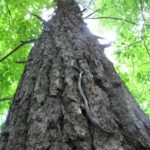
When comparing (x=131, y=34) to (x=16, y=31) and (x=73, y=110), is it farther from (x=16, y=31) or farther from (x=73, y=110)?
(x=73, y=110)

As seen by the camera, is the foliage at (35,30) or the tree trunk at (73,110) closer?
the tree trunk at (73,110)

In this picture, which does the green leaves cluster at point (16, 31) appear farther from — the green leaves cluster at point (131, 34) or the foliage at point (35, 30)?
the green leaves cluster at point (131, 34)

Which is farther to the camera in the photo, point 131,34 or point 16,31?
point 131,34

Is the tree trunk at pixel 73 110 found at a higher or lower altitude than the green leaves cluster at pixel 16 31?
lower

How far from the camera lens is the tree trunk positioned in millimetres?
1317

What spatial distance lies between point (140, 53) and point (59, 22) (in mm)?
3246

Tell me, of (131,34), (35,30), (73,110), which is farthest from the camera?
(131,34)

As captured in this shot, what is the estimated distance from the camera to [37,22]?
5547mm

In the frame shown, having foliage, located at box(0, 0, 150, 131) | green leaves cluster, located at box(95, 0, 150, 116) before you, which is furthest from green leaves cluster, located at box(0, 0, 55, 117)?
green leaves cluster, located at box(95, 0, 150, 116)

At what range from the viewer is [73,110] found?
1532mm

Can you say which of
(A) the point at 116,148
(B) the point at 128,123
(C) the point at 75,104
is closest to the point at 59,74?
(C) the point at 75,104

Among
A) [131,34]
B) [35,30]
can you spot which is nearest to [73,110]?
[35,30]

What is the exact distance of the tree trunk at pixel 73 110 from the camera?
1317 millimetres


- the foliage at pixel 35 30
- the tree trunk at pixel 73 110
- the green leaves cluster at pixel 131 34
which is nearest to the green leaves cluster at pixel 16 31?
the foliage at pixel 35 30
